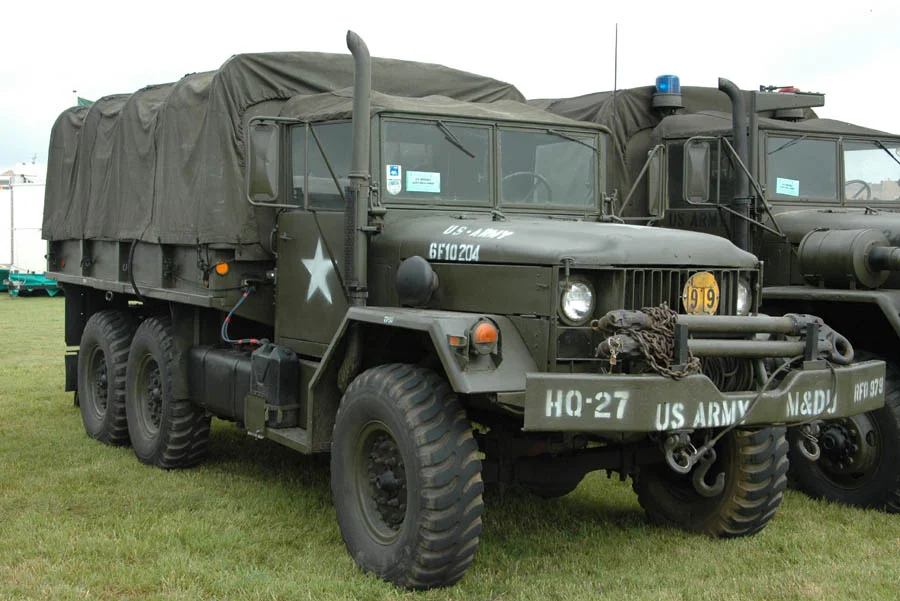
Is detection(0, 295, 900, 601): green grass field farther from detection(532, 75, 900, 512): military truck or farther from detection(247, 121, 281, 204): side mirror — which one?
detection(247, 121, 281, 204): side mirror

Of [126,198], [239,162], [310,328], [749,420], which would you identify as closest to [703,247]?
[749,420]

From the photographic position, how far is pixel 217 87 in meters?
7.29

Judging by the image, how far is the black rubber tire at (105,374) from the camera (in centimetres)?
859

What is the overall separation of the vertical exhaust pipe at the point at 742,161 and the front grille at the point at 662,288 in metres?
2.45

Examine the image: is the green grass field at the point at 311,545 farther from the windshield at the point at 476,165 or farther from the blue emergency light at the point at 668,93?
the blue emergency light at the point at 668,93

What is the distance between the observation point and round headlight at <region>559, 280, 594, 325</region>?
5.07 meters

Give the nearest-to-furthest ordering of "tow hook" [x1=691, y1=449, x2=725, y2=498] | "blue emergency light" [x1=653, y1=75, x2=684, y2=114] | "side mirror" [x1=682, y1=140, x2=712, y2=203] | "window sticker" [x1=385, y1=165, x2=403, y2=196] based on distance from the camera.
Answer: "tow hook" [x1=691, y1=449, x2=725, y2=498] < "window sticker" [x1=385, y1=165, x2=403, y2=196] < "side mirror" [x1=682, y1=140, x2=712, y2=203] < "blue emergency light" [x1=653, y1=75, x2=684, y2=114]

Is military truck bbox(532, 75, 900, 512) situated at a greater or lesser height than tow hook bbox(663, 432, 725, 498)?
greater

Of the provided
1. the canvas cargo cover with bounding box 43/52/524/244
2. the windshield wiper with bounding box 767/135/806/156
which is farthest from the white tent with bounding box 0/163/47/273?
the windshield wiper with bounding box 767/135/806/156

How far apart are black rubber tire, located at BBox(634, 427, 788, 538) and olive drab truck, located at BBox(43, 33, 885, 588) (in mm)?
12

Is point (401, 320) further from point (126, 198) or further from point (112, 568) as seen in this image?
point (126, 198)

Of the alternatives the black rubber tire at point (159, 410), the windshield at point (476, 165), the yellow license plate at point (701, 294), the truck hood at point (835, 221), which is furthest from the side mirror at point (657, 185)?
the black rubber tire at point (159, 410)

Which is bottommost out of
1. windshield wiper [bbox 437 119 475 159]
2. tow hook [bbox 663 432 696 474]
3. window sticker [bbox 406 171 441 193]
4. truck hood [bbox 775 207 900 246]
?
tow hook [bbox 663 432 696 474]

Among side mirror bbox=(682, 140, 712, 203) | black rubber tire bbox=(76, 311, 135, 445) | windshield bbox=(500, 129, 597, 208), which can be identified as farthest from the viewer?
black rubber tire bbox=(76, 311, 135, 445)
